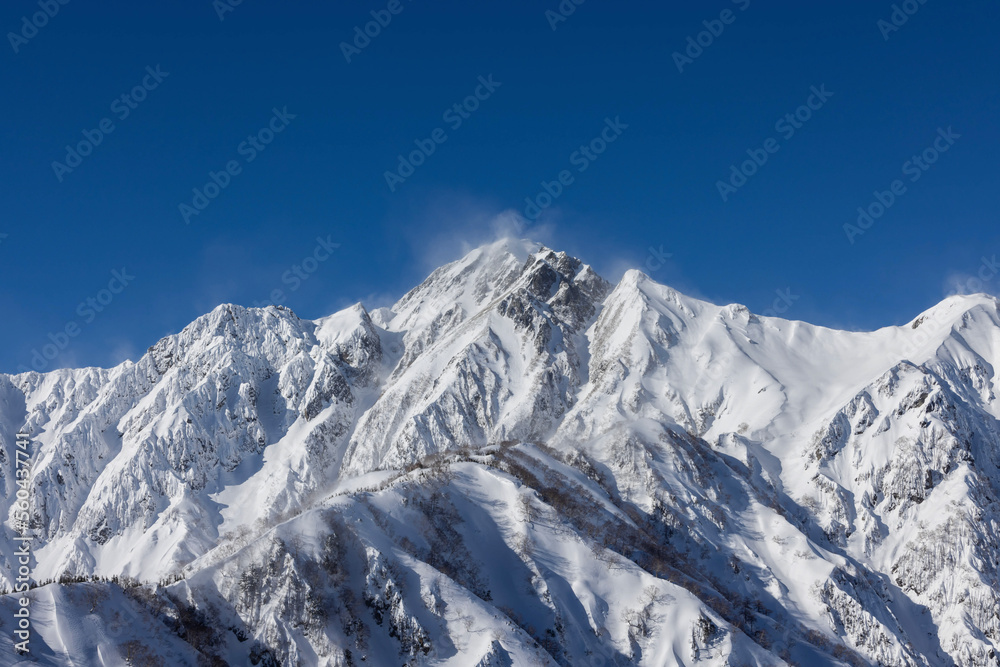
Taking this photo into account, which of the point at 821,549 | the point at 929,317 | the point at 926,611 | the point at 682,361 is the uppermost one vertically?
the point at 929,317

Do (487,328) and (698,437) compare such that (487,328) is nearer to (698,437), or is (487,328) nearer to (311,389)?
(311,389)

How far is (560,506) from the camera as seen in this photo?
98750 millimetres

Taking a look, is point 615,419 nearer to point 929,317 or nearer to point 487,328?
point 487,328

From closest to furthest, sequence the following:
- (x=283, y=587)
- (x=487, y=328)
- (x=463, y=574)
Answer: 1. (x=283, y=587)
2. (x=463, y=574)
3. (x=487, y=328)

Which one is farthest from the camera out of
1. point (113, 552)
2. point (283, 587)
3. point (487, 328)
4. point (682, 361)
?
point (487, 328)

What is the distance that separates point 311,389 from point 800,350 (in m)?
129

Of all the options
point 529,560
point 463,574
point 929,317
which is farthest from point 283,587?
point 929,317

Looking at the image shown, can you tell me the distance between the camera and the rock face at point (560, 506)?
7019 centimetres

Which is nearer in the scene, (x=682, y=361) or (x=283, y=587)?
(x=283, y=587)

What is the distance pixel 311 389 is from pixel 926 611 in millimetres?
146942

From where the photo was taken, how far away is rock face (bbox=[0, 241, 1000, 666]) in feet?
230

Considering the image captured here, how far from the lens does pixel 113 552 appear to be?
163 meters

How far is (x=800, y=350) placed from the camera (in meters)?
181

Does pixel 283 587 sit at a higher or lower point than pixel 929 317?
lower
